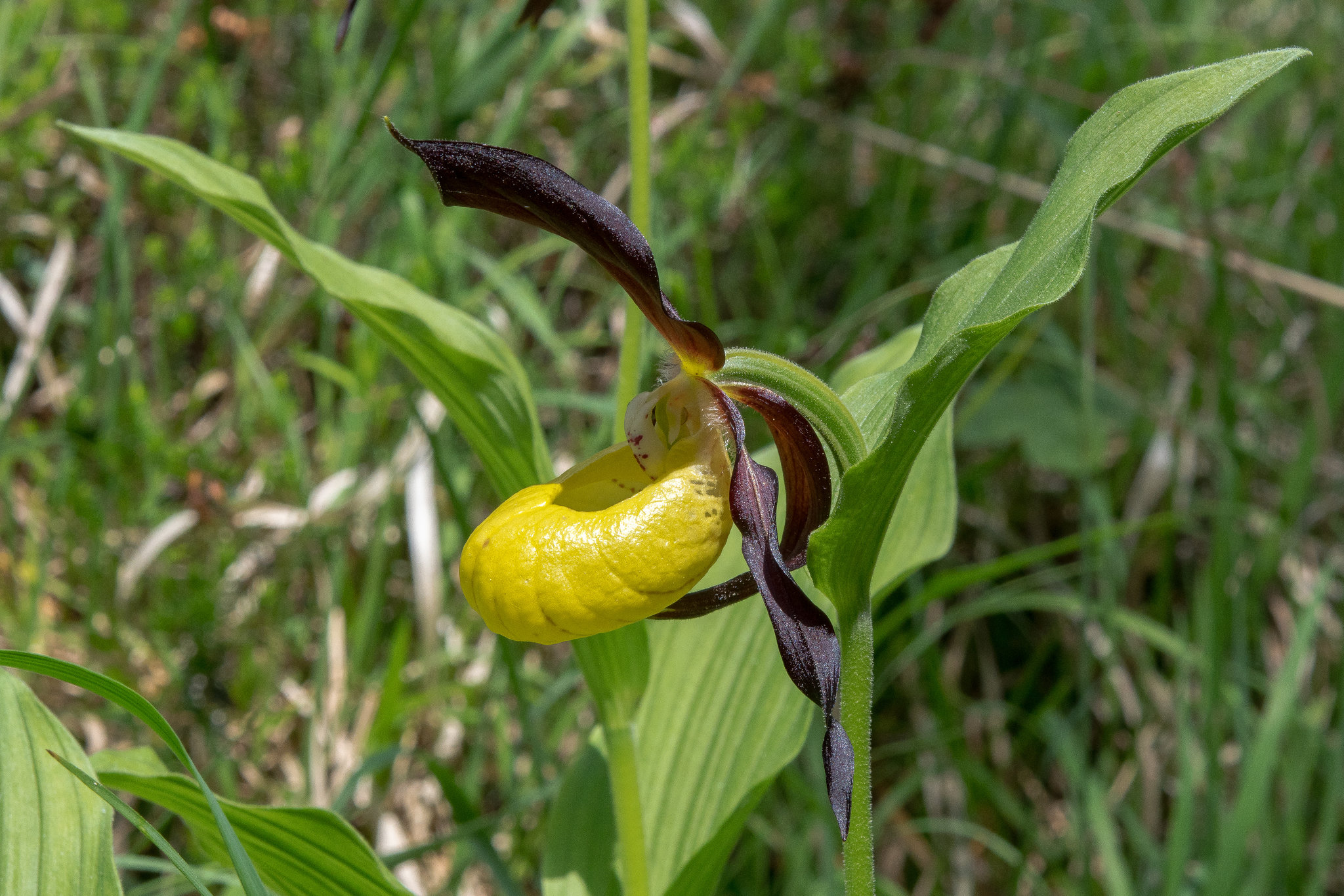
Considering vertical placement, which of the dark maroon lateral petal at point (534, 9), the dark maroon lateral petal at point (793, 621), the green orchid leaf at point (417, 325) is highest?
the dark maroon lateral petal at point (534, 9)

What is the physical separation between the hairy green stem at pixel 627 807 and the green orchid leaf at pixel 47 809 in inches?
21.3

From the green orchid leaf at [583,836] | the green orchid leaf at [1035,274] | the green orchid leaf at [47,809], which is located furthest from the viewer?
the green orchid leaf at [583,836]

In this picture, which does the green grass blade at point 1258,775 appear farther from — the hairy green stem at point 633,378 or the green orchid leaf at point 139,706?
the green orchid leaf at point 139,706

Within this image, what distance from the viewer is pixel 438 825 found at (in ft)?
6.23

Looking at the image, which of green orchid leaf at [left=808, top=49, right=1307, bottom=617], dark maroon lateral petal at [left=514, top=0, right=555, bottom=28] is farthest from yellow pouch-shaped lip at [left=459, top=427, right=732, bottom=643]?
dark maroon lateral petal at [left=514, top=0, right=555, bottom=28]

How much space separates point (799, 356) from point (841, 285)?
512 millimetres

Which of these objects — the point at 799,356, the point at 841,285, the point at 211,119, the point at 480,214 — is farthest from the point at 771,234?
the point at 211,119

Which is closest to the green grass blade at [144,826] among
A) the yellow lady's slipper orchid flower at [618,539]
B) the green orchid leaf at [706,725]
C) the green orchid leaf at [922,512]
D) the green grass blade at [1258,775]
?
the yellow lady's slipper orchid flower at [618,539]

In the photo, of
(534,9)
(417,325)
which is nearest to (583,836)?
(417,325)

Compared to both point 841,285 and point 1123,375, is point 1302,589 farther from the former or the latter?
point 841,285

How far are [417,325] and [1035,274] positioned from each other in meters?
0.63

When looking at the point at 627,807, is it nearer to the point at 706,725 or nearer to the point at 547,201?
the point at 706,725

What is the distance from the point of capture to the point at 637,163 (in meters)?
1.27

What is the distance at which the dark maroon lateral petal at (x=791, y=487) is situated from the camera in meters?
0.95
